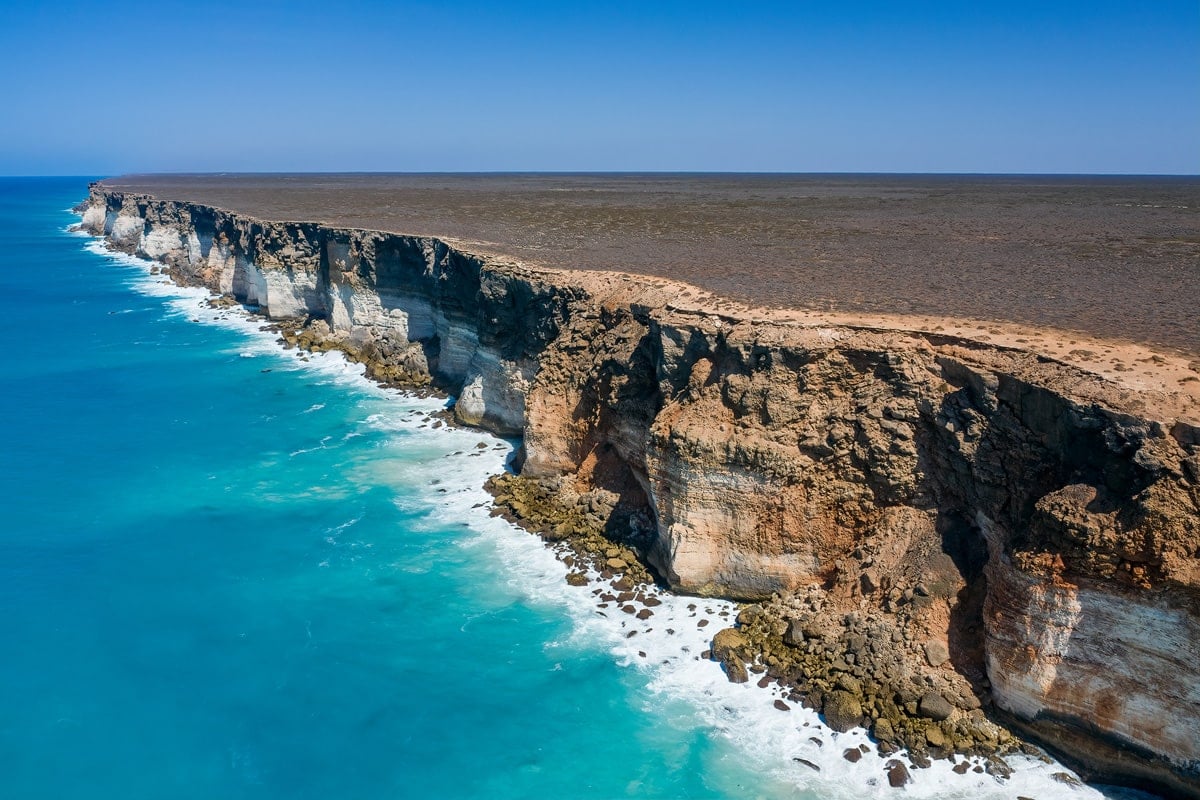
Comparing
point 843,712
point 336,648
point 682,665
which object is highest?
point 843,712

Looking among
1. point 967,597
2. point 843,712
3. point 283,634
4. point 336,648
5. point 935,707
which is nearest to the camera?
point 935,707

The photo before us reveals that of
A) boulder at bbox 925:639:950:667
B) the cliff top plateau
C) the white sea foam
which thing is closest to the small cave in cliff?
the white sea foam

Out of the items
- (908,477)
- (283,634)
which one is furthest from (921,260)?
(283,634)

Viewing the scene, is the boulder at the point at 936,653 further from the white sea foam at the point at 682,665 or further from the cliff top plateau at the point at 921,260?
the cliff top plateau at the point at 921,260

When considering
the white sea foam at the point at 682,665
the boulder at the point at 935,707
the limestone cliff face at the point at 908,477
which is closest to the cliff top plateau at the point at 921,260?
the limestone cliff face at the point at 908,477

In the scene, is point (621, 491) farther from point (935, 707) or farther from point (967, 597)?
point (935, 707)

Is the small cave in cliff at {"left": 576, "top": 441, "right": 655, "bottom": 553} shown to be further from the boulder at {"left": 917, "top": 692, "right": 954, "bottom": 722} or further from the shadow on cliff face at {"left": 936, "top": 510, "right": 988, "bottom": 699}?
the boulder at {"left": 917, "top": 692, "right": 954, "bottom": 722}

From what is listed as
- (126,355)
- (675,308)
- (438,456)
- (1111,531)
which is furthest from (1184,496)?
(126,355)
